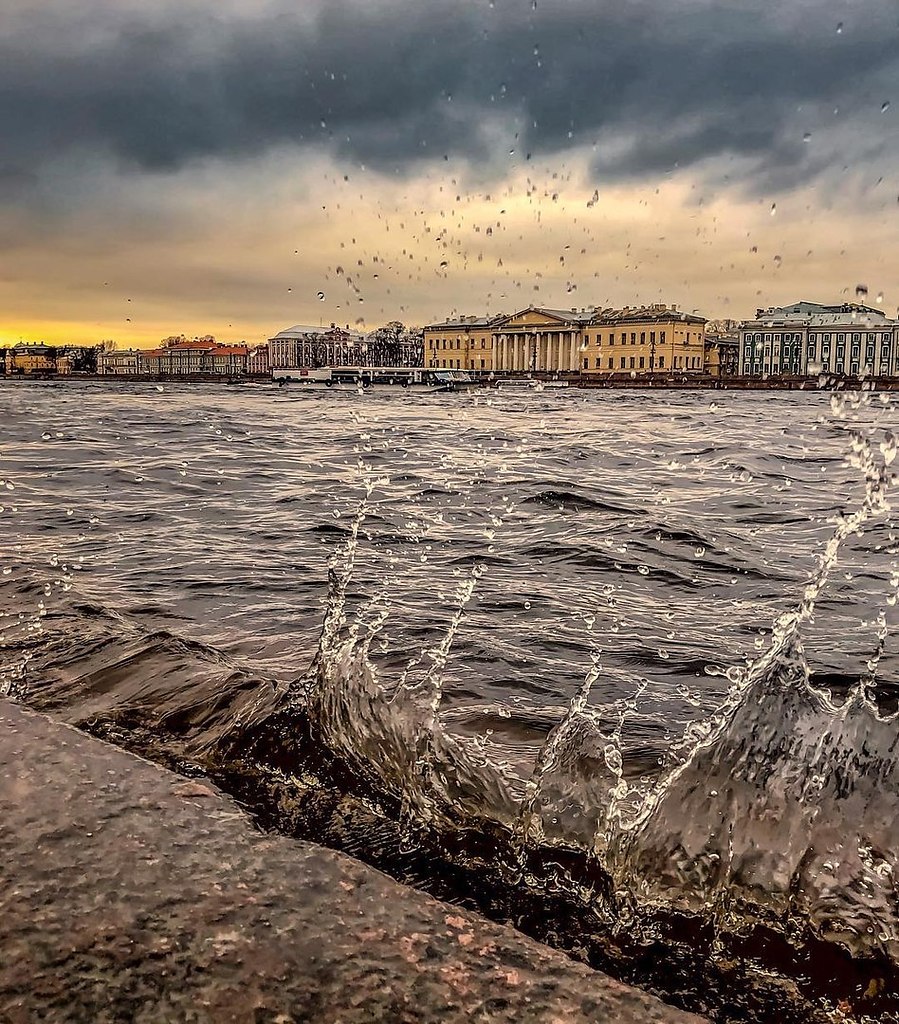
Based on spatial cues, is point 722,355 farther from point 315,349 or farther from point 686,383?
point 315,349

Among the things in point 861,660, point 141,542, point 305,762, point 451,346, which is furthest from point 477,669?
point 451,346

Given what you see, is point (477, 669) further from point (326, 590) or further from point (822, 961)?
point (822, 961)

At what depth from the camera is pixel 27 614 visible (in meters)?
3.81

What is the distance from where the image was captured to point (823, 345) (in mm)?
85250

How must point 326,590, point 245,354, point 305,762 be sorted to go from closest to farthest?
point 305,762
point 326,590
point 245,354

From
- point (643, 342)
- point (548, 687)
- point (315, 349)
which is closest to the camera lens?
point (548, 687)

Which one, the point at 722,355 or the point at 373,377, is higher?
the point at 722,355

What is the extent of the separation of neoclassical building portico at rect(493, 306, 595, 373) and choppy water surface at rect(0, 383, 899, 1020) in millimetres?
77279

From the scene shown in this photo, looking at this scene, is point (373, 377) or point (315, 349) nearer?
point (373, 377)

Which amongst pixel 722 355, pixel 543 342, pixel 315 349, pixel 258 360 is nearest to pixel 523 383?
pixel 543 342

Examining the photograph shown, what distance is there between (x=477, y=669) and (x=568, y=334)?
83.3 m

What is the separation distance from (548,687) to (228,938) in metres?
2.37

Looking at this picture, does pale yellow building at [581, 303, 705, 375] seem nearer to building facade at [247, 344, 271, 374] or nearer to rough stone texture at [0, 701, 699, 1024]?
building facade at [247, 344, 271, 374]

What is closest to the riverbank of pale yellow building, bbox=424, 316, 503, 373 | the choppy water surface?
pale yellow building, bbox=424, 316, 503, 373
